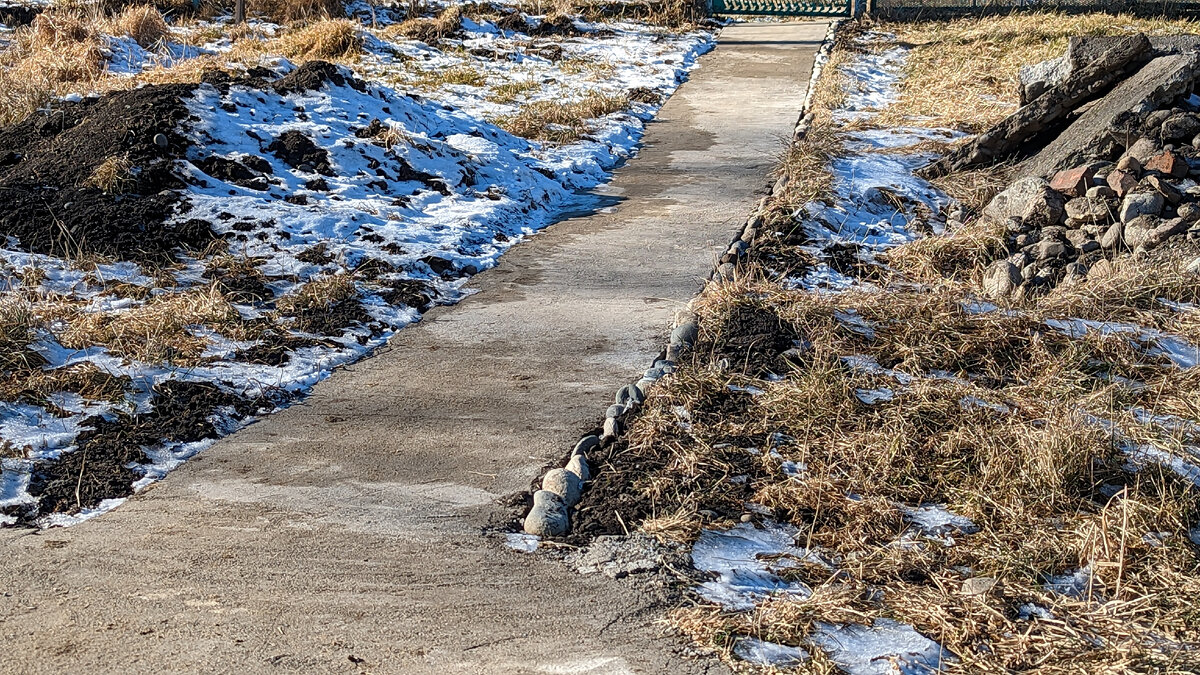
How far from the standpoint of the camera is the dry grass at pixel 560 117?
370 inches

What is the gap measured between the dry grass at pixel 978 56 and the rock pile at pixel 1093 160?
1.14 metres

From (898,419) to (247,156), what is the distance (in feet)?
16.5

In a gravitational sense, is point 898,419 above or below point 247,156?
below

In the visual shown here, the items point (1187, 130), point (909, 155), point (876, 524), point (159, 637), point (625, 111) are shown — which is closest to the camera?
point (159, 637)

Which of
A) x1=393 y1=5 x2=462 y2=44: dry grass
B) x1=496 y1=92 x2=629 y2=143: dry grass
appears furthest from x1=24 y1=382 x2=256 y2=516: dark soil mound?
x1=393 y1=5 x2=462 y2=44: dry grass

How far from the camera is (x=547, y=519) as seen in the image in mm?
3703

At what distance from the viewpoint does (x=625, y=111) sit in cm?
1044

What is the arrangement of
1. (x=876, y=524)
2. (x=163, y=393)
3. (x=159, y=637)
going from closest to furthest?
(x=159, y=637), (x=876, y=524), (x=163, y=393)

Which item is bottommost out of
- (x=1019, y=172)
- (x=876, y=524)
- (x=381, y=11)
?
(x=876, y=524)

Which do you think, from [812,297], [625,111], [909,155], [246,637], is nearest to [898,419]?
[812,297]

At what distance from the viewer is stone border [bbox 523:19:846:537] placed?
373cm

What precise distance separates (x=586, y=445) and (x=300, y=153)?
14.3 feet

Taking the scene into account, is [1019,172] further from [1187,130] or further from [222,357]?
[222,357]

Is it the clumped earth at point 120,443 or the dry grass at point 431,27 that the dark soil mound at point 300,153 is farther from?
the dry grass at point 431,27
